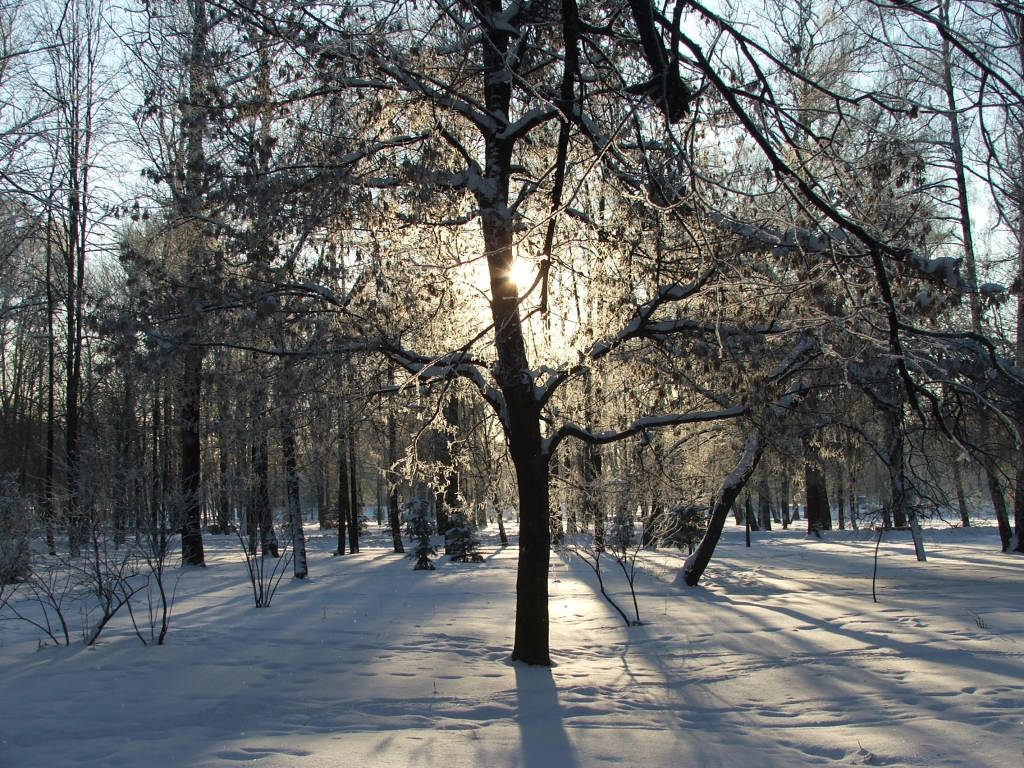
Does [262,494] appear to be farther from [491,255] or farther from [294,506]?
[491,255]

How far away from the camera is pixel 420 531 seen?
67.8 ft

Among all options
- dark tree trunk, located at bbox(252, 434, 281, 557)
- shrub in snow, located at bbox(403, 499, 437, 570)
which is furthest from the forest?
shrub in snow, located at bbox(403, 499, 437, 570)

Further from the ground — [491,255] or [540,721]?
[491,255]

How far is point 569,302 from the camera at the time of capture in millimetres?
7430

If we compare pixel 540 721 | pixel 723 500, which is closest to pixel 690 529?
pixel 723 500

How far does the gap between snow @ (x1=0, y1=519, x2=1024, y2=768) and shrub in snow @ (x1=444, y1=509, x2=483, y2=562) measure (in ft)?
26.6

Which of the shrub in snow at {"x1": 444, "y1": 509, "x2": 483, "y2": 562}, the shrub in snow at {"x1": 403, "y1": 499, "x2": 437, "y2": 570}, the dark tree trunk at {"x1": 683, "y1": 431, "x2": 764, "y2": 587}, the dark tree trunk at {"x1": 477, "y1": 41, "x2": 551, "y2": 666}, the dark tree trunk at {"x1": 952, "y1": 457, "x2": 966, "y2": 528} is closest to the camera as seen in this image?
the dark tree trunk at {"x1": 477, "y1": 41, "x2": 551, "y2": 666}

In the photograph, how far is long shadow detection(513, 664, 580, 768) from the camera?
201 inches

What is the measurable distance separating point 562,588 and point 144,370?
34.3 feet

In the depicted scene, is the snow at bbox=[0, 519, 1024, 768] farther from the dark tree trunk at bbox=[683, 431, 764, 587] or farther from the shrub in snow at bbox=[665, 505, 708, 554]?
the shrub in snow at bbox=[665, 505, 708, 554]

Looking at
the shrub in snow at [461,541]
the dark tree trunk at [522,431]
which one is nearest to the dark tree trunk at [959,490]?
the dark tree trunk at [522,431]

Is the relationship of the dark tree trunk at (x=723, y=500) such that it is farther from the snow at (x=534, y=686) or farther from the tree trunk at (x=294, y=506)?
the tree trunk at (x=294, y=506)

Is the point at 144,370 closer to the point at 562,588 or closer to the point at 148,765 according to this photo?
the point at 148,765

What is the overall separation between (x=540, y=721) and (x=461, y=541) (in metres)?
15.9
